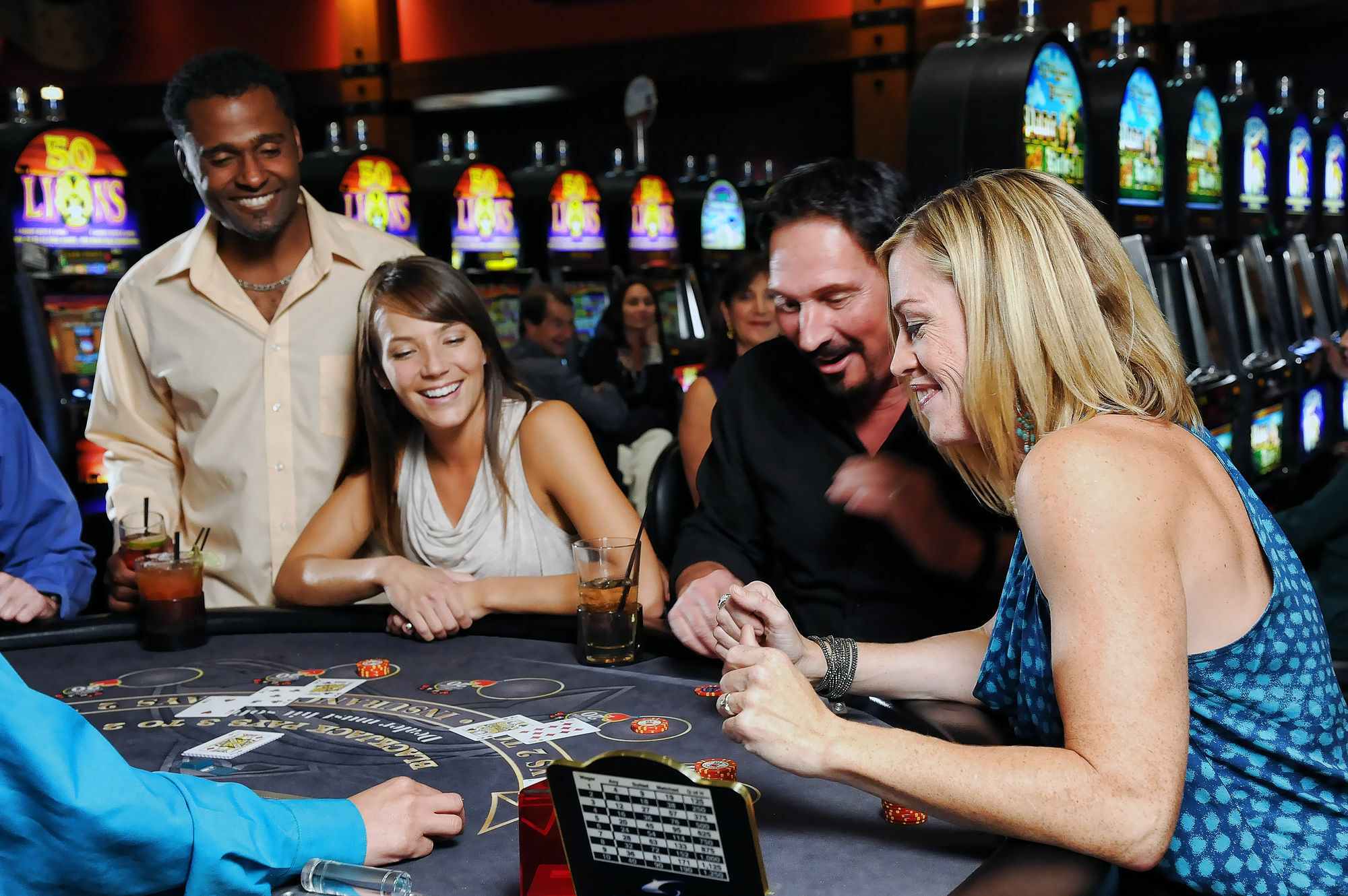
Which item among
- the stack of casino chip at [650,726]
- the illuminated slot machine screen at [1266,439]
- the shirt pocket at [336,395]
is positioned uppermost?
the shirt pocket at [336,395]

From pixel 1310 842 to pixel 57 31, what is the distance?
11.9 m

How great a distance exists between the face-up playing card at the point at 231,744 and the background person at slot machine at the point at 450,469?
591 mm

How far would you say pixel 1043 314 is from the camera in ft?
3.83

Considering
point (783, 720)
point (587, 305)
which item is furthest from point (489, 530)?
point (587, 305)

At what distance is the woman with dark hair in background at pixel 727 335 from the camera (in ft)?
10.8

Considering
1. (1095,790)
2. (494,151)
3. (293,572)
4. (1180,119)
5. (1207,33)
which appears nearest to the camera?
(1095,790)

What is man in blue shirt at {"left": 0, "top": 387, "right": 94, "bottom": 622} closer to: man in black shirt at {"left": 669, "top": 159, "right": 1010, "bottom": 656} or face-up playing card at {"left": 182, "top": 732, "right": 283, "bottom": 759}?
face-up playing card at {"left": 182, "top": 732, "right": 283, "bottom": 759}

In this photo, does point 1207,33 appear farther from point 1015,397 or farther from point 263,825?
point 263,825

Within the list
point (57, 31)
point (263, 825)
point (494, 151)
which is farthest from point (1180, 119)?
point (57, 31)

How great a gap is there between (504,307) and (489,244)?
0.44m

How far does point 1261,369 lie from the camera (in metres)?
5.20

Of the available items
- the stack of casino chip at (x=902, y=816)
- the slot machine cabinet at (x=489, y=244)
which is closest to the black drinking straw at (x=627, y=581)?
the stack of casino chip at (x=902, y=816)

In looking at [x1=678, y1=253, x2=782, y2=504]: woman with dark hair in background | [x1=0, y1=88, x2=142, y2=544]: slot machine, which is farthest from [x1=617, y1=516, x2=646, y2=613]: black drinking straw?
[x1=0, y1=88, x2=142, y2=544]: slot machine

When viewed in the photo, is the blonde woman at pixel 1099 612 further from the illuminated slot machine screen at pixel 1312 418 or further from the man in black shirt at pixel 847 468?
the illuminated slot machine screen at pixel 1312 418
